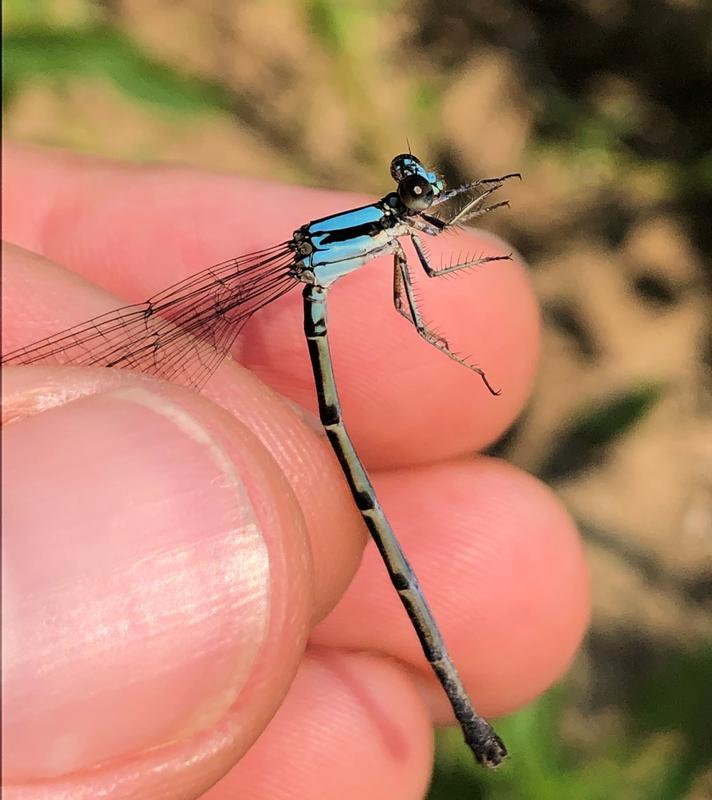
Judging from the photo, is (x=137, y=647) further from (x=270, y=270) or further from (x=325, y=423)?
(x=270, y=270)

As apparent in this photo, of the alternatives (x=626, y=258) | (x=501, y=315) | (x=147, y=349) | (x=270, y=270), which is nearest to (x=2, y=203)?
(x=147, y=349)

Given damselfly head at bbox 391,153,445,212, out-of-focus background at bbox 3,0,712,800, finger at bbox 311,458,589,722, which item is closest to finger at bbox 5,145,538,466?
finger at bbox 311,458,589,722

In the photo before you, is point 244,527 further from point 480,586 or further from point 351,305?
point 480,586

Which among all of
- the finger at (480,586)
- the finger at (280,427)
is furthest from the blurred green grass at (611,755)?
the finger at (280,427)

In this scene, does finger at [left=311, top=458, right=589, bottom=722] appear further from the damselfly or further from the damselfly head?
the damselfly head

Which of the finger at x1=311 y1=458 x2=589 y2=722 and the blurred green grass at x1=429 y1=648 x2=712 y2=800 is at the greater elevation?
the finger at x1=311 y1=458 x2=589 y2=722
